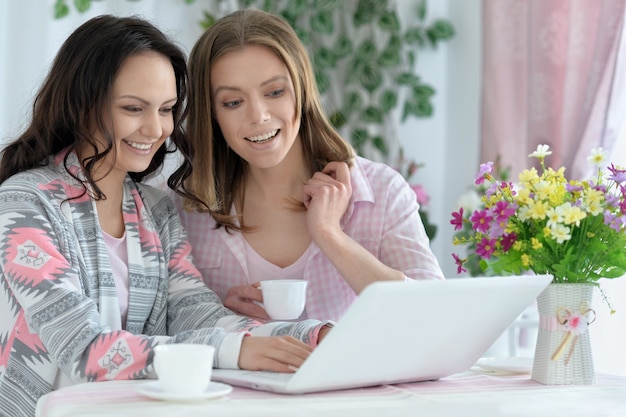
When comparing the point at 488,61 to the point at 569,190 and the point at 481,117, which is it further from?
the point at 569,190

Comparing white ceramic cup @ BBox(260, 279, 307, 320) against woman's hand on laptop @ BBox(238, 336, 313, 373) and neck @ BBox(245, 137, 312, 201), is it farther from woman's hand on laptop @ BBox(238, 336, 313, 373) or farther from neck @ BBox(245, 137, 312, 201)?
neck @ BBox(245, 137, 312, 201)

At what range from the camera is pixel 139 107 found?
171 centimetres

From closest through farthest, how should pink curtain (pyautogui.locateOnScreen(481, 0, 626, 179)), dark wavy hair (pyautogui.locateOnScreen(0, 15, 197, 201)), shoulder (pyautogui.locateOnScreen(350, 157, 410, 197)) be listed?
dark wavy hair (pyautogui.locateOnScreen(0, 15, 197, 201)), shoulder (pyautogui.locateOnScreen(350, 157, 410, 197)), pink curtain (pyautogui.locateOnScreen(481, 0, 626, 179))

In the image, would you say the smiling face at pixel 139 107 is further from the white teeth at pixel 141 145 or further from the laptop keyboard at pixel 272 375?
the laptop keyboard at pixel 272 375

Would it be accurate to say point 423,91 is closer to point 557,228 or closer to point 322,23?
point 322,23

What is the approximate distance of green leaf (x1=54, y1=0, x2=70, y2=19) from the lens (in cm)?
344

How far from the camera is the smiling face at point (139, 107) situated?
1.69 meters

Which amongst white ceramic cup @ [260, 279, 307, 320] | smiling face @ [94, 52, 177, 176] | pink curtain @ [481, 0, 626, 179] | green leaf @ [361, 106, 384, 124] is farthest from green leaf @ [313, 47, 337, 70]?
white ceramic cup @ [260, 279, 307, 320]

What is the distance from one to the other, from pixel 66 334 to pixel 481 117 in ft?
7.89

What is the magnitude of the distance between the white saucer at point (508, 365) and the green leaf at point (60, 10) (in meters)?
2.39

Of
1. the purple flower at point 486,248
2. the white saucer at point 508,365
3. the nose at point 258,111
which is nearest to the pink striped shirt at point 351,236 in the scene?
the nose at point 258,111

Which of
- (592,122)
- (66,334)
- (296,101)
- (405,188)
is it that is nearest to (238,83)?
(296,101)

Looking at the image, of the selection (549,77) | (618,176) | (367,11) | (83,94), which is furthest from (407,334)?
(367,11)

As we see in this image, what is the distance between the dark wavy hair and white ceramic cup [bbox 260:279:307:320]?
38cm
